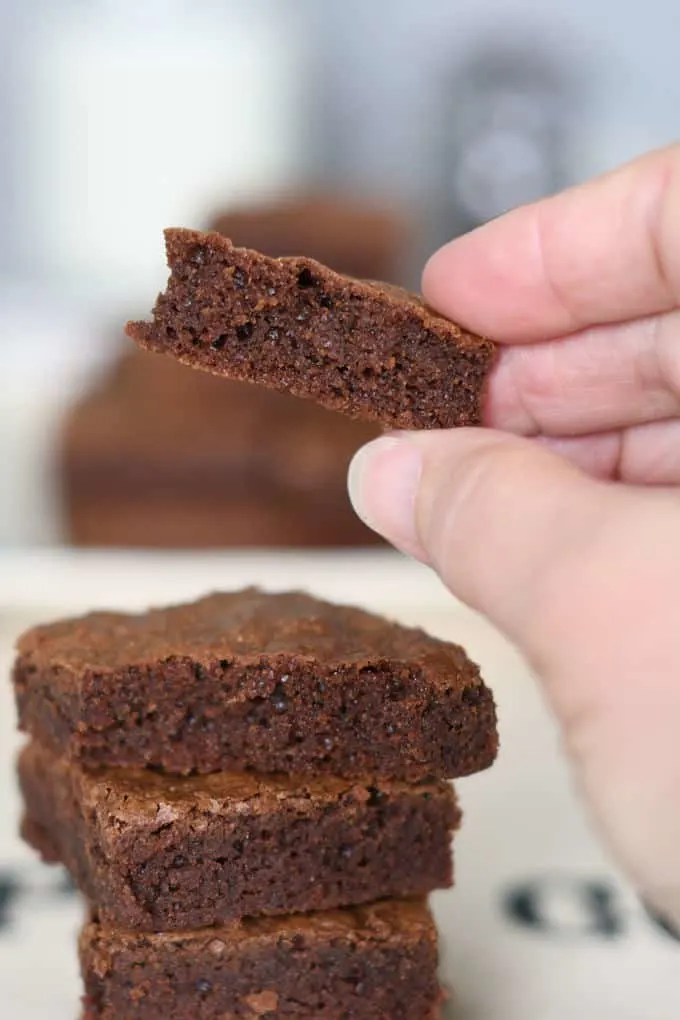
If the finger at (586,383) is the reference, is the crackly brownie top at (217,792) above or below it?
below

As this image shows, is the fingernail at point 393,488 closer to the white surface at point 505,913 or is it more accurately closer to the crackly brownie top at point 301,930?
the white surface at point 505,913

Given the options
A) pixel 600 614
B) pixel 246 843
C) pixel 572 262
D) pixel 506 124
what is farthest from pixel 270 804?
pixel 506 124

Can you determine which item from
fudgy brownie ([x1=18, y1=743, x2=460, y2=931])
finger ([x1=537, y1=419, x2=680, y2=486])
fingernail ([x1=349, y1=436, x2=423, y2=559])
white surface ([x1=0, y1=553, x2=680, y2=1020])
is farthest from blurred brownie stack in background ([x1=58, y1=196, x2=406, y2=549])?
fingernail ([x1=349, y1=436, x2=423, y2=559])

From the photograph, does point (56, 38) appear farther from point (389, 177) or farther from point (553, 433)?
point (553, 433)

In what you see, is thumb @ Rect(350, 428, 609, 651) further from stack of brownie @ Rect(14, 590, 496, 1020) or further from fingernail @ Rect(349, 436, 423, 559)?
stack of brownie @ Rect(14, 590, 496, 1020)

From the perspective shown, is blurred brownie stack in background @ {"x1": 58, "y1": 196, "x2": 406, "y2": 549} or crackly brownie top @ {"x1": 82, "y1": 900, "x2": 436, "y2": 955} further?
blurred brownie stack in background @ {"x1": 58, "y1": 196, "x2": 406, "y2": 549}

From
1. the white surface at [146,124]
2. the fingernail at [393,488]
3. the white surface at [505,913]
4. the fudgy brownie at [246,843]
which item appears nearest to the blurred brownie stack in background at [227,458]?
the white surface at [505,913]
